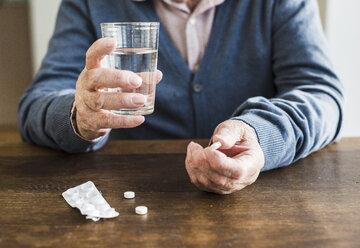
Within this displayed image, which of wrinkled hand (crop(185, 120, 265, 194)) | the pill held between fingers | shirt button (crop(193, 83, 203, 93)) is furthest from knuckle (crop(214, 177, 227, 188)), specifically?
shirt button (crop(193, 83, 203, 93))

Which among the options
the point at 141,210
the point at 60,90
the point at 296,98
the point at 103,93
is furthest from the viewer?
Answer: the point at 60,90

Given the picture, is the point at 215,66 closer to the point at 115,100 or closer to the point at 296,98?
the point at 296,98

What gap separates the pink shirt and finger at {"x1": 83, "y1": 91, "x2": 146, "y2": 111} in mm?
591

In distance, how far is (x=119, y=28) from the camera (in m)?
0.81

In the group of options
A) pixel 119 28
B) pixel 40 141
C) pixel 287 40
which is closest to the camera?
pixel 119 28

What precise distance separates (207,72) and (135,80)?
0.61 meters

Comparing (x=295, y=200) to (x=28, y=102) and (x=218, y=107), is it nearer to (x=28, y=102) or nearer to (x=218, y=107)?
(x=218, y=107)

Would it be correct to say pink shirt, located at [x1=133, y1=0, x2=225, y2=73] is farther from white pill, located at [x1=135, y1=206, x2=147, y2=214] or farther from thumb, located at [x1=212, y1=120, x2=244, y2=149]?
white pill, located at [x1=135, y1=206, x2=147, y2=214]

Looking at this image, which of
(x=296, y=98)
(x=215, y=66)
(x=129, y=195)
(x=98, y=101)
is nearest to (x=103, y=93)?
(x=98, y=101)

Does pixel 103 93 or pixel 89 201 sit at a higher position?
pixel 103 93

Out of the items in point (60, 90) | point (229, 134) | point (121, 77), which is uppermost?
point (121, 77)

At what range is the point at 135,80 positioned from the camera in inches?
32.6

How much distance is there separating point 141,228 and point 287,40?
84cm

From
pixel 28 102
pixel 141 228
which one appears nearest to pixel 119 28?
pixel 141 228
